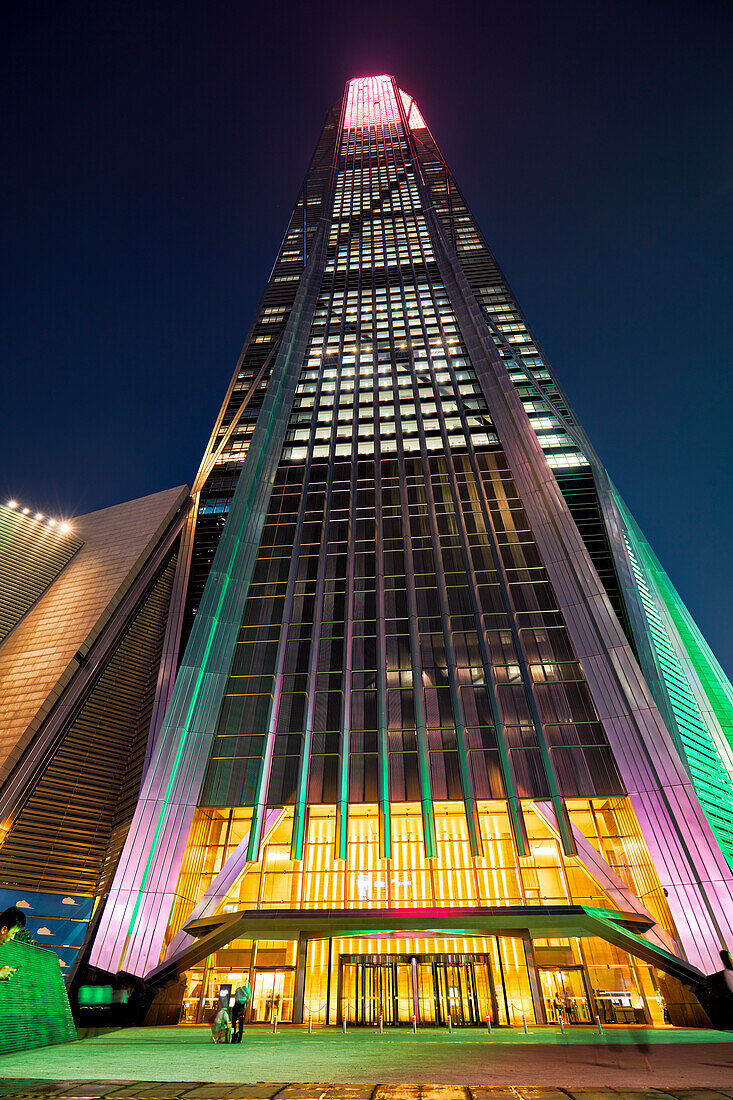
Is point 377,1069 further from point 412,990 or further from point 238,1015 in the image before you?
point 412,990

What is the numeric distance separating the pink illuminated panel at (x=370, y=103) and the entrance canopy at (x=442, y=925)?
128 meters

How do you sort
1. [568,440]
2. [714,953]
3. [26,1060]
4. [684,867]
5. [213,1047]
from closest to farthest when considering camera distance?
[26,1060]
[213,1047]
[714,953]
[684,867]
[568,440]

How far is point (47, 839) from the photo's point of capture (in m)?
26.3

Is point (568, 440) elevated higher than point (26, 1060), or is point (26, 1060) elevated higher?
point (568, 440)

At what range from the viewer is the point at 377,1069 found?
30.4ft

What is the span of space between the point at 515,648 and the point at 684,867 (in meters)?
11.8

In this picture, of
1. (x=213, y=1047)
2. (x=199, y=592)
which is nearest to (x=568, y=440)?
(x=199, y=592)

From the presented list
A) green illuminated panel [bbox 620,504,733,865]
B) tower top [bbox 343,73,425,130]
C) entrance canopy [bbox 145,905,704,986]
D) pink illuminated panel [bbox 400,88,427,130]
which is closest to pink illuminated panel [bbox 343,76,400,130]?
tower top [bbox 343,73,425,130]

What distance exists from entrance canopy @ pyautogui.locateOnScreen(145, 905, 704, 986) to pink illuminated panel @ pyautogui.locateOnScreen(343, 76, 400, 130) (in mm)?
127996

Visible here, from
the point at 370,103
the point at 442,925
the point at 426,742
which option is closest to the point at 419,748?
the point at 426,742

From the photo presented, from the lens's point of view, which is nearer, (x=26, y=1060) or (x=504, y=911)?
(x=26, y=1060)

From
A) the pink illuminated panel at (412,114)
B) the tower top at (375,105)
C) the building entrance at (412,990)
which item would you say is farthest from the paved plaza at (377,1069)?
the tower top at (375,105)

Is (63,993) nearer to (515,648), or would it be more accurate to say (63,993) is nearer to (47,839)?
(47,839)

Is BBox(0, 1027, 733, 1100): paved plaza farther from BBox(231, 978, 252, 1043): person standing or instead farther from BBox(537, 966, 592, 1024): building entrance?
BBox(537, 966, 592, 1024): building entrance
